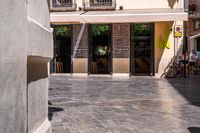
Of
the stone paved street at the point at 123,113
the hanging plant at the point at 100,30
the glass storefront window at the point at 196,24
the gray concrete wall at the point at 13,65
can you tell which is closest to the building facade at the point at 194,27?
the glass storefront window at the point at 196,24

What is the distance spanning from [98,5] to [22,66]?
18617 millimetres

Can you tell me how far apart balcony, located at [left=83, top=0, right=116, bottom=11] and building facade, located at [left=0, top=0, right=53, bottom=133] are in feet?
55.8

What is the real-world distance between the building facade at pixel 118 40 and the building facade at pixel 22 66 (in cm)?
1659

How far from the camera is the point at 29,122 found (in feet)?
12.0

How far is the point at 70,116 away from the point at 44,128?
10.1 feet

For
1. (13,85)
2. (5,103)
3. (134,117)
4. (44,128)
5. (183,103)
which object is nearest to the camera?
(5,103)

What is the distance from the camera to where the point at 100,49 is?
2164 centimetres

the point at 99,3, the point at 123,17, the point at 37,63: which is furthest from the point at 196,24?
the point at 37,63

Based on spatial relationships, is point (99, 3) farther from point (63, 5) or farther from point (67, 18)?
point (67, 18)

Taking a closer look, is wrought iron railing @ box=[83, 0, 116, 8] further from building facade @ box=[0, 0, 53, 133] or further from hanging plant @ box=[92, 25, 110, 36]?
building facade @ box=[0, 0, 53, 133]

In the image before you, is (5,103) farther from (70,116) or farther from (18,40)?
(70,116)

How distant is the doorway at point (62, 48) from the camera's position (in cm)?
2200

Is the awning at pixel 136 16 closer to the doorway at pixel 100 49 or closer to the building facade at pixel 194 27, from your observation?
the doorway at pixel 100 49

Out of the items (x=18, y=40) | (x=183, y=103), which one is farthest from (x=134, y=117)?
(x=18, y=40)
